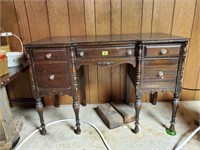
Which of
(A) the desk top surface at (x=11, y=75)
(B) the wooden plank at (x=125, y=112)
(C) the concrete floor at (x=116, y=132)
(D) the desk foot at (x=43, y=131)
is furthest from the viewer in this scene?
(B) the wooden plank at (x=125, y=112)

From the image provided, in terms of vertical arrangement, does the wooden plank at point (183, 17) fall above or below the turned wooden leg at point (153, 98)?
above

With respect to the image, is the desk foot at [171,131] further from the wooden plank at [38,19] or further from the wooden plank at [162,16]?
the wooden plank at [38,19]

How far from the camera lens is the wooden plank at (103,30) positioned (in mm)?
1616

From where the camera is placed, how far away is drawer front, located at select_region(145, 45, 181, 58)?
1.22 m

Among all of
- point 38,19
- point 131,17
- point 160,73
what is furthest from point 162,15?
point 38,19

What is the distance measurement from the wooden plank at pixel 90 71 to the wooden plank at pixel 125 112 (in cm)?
31

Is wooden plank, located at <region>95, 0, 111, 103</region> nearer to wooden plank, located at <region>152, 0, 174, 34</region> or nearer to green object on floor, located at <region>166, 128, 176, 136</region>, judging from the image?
wooden plank, located at <region>152, 0, 174, 34</region>

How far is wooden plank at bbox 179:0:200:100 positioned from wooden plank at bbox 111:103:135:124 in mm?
765

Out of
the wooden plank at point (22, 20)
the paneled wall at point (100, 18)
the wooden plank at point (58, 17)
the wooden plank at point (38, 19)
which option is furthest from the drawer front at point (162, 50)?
the wooden plank at point (22, 20)

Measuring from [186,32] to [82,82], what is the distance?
4.19ft

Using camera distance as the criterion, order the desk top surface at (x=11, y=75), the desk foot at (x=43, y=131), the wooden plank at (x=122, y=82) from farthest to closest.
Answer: the wooden plank at (x=122, y=82)
the desk foot at (x=43, y=131)
the desk top surface at (x=11, y=75)

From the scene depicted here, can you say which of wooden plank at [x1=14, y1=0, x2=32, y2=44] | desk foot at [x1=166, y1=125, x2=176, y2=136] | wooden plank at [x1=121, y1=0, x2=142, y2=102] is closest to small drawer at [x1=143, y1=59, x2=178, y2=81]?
desk foot at [x1=166, y1=125, x2=176, y2=136]

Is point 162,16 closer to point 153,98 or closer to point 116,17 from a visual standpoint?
point 116,17

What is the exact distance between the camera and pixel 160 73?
1.28 metres
